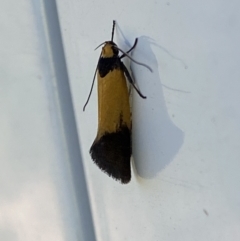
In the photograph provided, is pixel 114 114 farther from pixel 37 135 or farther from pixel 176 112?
pixel 37 135

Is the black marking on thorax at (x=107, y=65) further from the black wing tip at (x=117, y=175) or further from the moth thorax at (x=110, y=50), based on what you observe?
the black wing tip at (x=117, y=175)

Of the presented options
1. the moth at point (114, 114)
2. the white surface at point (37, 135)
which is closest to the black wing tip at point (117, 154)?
the moth at point (114, 114)

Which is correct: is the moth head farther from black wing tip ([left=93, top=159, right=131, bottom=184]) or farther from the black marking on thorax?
black wing tip ([left=93, top=159, right=131, bottom=184])

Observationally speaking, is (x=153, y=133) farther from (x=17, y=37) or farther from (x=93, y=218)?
(x=17, y=37)

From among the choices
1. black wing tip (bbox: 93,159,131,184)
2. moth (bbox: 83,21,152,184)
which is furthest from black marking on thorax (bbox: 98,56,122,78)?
black wing tip (bbox: 93,159,131,184)

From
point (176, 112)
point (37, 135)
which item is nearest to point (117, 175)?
point (176, 112)

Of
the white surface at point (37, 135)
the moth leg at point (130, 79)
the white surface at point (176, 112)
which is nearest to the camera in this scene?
the white surface at point (176, 112)

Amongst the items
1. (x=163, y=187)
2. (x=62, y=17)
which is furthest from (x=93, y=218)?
(x=62, y=17)
